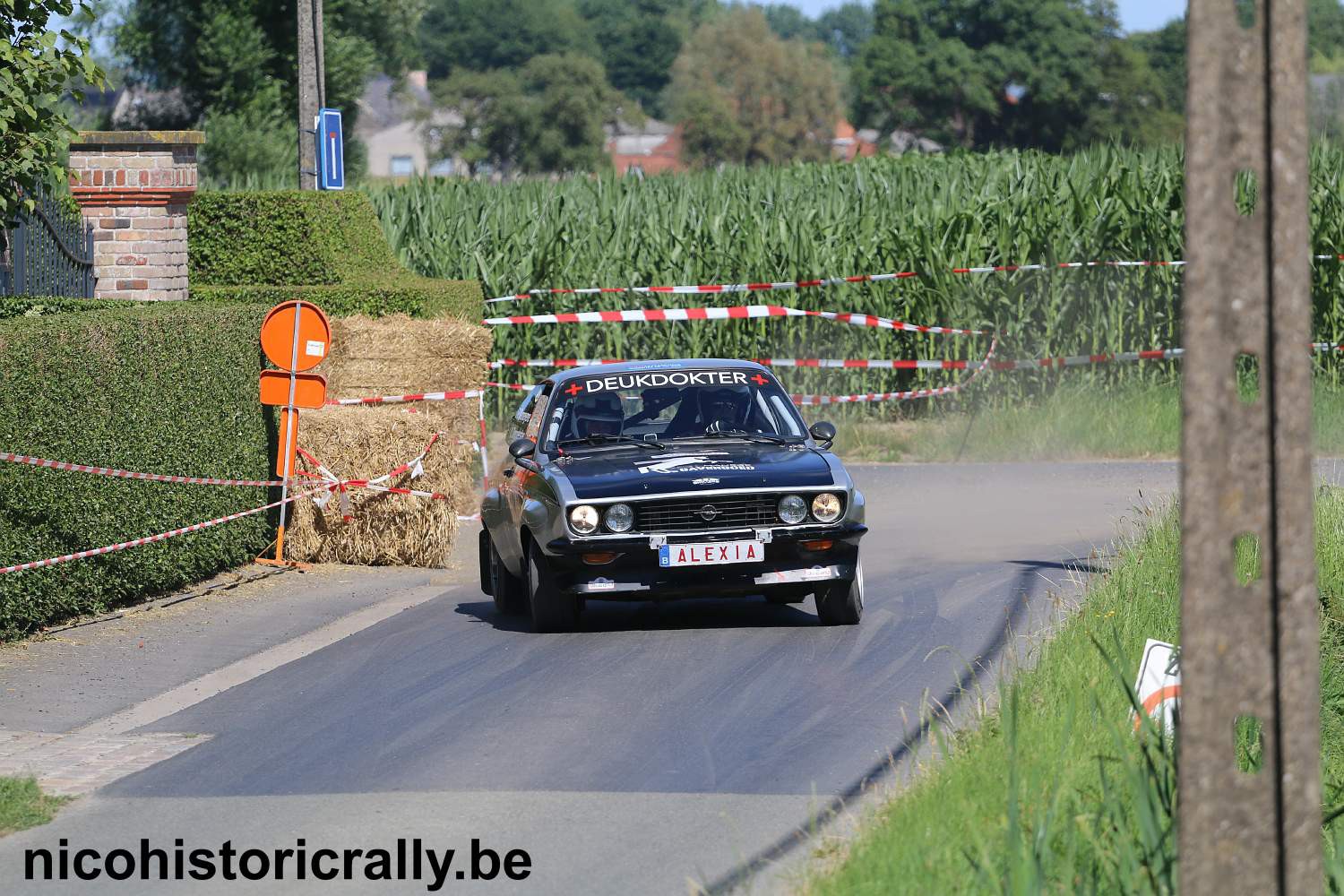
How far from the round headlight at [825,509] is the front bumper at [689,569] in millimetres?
71

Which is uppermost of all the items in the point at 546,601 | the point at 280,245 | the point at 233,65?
the point at 233,65

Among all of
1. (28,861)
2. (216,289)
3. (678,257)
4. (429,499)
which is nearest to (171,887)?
(28,861)

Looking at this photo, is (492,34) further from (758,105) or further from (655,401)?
(655,401)

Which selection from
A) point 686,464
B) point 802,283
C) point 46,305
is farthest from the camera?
point 802,283

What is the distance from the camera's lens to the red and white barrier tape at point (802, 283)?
972 inches

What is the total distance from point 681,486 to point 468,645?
156 cm

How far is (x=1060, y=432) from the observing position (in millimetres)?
22406

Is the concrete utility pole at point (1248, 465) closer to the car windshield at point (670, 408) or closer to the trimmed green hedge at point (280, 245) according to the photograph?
the car windshield at point (670, 408)

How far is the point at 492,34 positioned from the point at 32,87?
167 meters

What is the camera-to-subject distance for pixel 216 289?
63.6ft

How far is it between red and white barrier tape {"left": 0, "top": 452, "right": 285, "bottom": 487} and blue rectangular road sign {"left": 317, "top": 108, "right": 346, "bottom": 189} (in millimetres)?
11119

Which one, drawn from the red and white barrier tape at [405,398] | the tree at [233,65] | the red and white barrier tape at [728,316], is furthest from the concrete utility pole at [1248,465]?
the tree at [233,65]

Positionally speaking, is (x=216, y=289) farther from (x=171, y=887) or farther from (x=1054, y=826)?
(x=1054, y=826)

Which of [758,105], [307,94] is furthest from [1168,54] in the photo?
[307,94]
